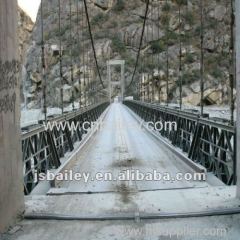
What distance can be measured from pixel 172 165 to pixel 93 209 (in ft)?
13.8

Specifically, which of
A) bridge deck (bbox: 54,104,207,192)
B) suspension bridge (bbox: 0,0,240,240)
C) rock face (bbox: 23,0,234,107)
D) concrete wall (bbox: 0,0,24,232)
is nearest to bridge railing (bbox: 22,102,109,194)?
suspension bridge (bbox: 0,0,240,240)

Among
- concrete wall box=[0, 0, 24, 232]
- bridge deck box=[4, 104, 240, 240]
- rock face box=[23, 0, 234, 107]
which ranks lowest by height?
bridge deck box=[4, 104, 240, 240]

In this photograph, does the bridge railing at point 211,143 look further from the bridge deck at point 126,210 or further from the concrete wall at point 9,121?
the concrete wall at point 9,121

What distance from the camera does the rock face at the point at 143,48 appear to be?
3943 centimetres

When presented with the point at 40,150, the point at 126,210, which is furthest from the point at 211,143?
the point at 126,210

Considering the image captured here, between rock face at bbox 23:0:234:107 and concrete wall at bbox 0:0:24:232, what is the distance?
29331 mm

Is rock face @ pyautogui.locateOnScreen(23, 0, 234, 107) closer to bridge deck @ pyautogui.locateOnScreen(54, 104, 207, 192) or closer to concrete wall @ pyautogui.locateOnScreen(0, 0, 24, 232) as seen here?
bridge deck @ pyautogui.locateOnScreen(54, 104, 207, 192)

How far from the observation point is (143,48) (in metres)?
49.1

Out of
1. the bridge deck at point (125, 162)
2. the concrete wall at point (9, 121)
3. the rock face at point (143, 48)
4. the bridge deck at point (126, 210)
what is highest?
the rock face at point (143, 48)

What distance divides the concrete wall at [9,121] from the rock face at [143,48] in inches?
1155

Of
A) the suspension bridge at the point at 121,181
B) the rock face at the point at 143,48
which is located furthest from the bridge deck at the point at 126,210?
the rock face at the point at 143,48

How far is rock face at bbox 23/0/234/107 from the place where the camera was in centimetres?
3943

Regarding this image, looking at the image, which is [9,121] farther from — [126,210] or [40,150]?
[40,150]

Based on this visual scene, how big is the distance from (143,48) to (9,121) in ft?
152
